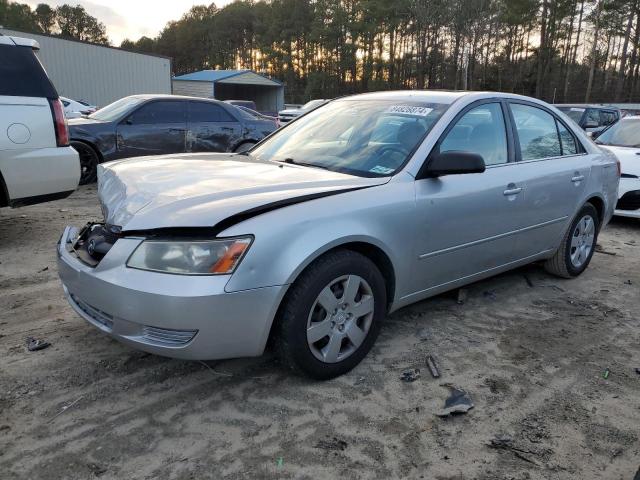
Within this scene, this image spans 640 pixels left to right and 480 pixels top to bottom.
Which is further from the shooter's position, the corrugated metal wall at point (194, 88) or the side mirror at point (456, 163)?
the corrugated metal wall at point (194, 88)

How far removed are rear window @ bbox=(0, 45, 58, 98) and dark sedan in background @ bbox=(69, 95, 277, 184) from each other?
3.10 meters

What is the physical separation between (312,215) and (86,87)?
1210 inches

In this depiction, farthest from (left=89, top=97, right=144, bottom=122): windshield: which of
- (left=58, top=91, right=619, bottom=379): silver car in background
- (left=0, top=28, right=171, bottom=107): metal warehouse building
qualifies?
(left=0, top=28, right=171, bottom=107): metal warehouse building

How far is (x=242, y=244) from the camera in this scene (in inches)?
92.6

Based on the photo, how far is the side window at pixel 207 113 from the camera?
9016 millimetres

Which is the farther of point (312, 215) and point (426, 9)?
point (426, 9)

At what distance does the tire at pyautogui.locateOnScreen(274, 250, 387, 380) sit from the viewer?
8.34ft

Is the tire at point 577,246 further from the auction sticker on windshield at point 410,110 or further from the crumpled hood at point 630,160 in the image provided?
the crumpled hood at point 630,160

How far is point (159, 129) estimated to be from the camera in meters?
8.60

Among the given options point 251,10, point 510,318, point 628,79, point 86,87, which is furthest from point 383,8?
point 510,318

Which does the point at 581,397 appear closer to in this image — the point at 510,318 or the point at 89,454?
the point at 510,318

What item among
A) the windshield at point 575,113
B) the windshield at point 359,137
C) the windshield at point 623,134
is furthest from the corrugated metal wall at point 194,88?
the windshield at point 359,137

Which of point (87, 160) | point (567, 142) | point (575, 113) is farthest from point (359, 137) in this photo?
point (575, 113)

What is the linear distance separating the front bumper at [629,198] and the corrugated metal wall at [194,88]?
38.4 m
